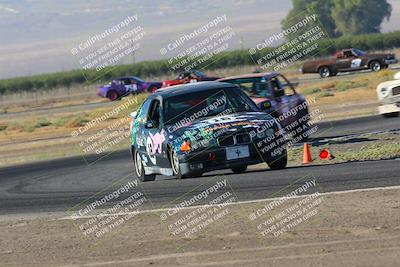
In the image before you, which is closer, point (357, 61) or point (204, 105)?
point (204, 105)

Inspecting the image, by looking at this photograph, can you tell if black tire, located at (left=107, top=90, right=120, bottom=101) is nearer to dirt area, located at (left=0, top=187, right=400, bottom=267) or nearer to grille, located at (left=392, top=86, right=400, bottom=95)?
grille, located at (left=392, top=86, right=400, bottom=95)

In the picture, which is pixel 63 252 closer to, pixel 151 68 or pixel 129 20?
pixel 129 20

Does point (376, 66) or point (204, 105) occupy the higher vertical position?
point (204, 105)

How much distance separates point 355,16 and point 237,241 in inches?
6713

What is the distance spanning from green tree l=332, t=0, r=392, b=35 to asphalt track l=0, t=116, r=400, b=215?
156044mm

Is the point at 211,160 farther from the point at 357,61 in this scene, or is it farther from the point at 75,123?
the point at 357,61

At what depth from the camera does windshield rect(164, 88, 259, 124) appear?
15117 mm

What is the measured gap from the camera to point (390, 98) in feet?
71.9

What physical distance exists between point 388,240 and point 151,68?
326 feet

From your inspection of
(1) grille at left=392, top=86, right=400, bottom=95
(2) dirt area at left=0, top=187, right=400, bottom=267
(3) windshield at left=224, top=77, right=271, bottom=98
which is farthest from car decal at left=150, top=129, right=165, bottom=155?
(1) grille at left=392, top=86, right=400, bottom=95

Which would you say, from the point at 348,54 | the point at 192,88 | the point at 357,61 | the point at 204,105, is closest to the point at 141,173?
the point at 192,88

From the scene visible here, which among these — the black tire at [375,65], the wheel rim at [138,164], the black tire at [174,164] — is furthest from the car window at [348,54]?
the black tire at [174,164]

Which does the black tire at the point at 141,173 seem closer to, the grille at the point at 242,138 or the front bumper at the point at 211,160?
the front bumper at the point at 211,160

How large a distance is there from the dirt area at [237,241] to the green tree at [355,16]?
16364 centimetres
